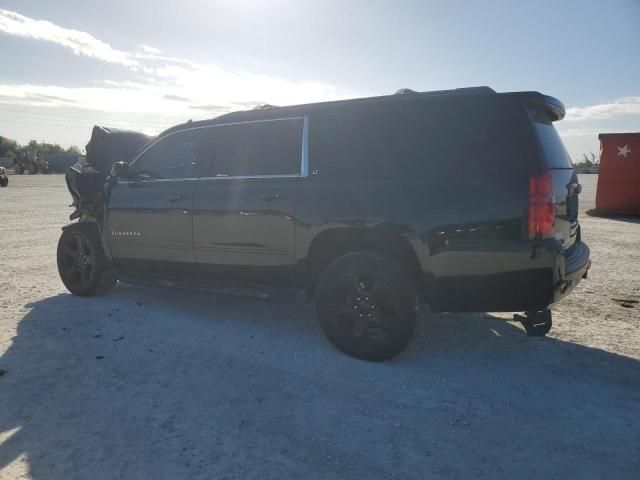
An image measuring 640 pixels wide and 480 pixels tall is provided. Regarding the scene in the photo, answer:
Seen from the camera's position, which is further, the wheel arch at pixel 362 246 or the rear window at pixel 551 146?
the wheel arch at pixel 362 246

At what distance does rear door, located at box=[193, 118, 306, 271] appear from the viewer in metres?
3.82

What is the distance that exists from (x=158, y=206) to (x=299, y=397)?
8.68 feet

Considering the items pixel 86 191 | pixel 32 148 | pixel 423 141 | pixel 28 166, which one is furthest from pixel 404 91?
pixel 32 148

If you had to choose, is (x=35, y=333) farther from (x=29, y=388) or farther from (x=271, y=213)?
(x=271, y=213)

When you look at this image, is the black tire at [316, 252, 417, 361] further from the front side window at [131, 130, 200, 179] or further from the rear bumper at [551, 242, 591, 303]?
the front side window at [131, 130, 200, 179]

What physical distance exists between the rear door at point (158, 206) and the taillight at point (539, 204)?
3005mm

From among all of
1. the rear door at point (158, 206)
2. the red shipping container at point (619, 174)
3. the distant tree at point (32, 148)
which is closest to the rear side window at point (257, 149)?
the rear door at point (158, 206)

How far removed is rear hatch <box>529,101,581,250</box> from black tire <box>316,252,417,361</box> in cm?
116

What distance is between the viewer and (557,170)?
10.6 ft

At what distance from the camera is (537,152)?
119 inches

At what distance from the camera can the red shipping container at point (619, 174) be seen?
12461mm

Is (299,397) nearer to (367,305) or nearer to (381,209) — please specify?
(367,305)

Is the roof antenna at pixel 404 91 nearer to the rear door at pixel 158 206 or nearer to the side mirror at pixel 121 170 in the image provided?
the rear door at pixel 158 206

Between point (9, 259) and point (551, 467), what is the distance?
7737 mm
